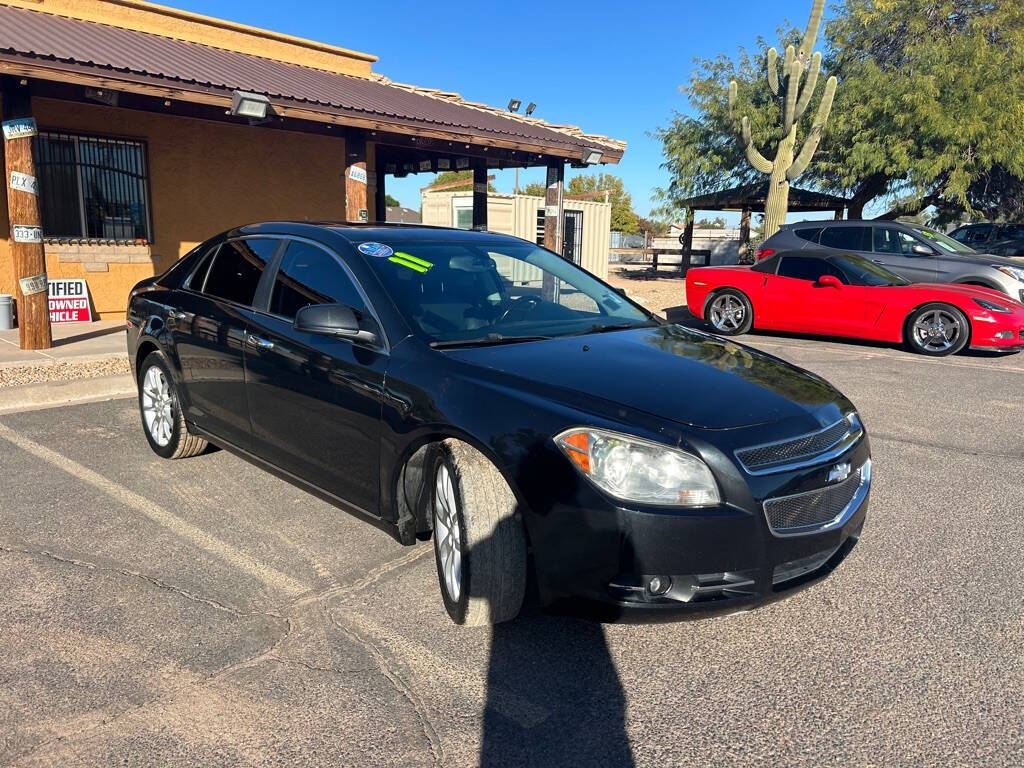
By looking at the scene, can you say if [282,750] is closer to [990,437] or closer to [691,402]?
[691,402]

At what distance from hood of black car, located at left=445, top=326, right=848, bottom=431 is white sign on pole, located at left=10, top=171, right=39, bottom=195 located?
682 centimetres

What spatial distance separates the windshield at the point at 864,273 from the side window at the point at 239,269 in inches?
337

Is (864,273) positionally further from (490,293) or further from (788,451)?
(788,451)

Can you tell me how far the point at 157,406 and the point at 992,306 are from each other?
945 centimetres

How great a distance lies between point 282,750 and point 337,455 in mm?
1426

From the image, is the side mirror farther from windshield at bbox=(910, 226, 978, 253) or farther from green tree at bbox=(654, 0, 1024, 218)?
green tree at bbox=(654, 0, 1024, 218)

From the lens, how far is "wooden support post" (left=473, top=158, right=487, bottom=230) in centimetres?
1453

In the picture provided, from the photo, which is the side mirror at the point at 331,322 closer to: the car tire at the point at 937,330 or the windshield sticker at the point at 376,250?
the windshield sticker at the point at 376,250

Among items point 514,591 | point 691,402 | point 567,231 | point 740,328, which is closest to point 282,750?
Result: point 514,591

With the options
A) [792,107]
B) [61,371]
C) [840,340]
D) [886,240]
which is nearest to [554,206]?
[840,340]

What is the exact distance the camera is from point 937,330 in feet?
32.5

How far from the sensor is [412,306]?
11.5 feet

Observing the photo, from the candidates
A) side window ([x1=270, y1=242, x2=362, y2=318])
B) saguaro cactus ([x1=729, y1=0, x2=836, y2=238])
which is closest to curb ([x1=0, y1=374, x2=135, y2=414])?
side window ([x1=270, y1=242, x2=362, y2=318])

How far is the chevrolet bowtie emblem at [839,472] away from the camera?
9.59ft
